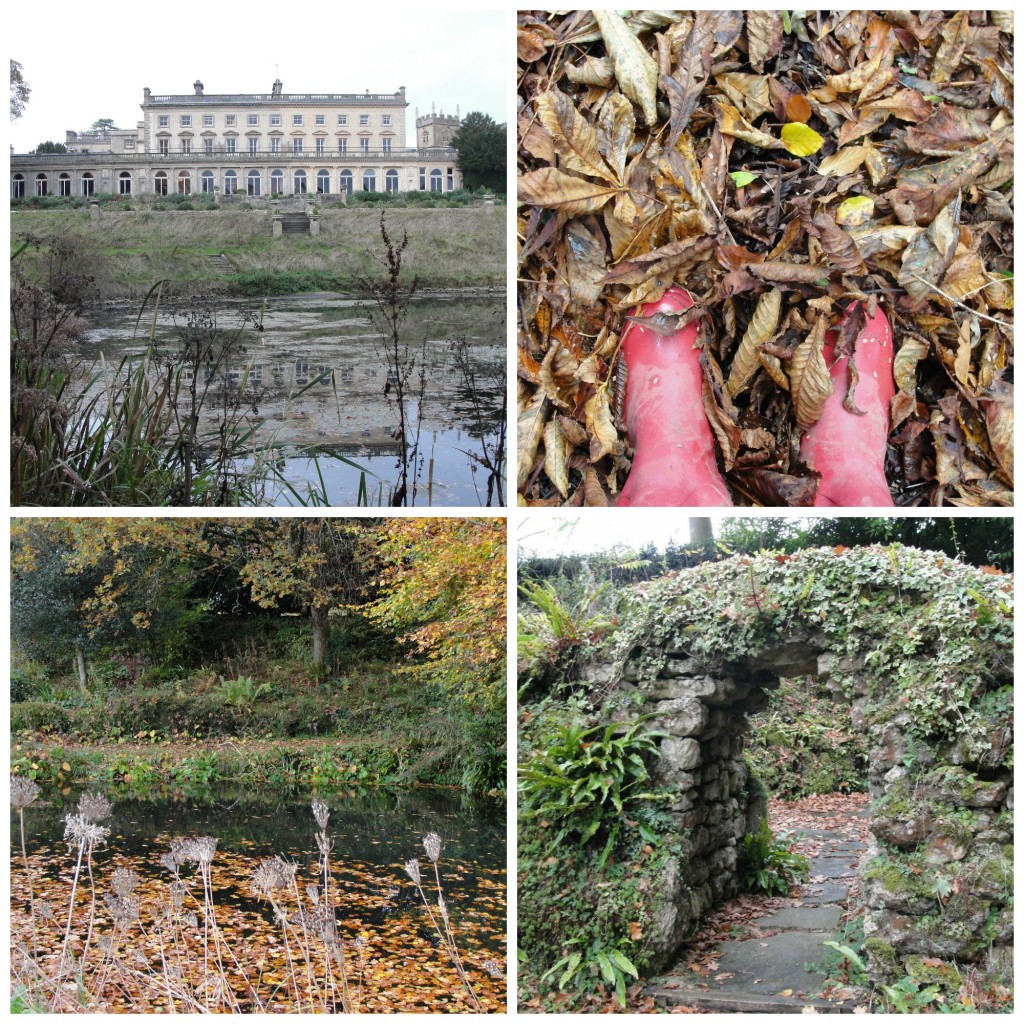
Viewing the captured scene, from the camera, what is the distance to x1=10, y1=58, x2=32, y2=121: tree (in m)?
2.20

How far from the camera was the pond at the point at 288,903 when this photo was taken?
2.12m

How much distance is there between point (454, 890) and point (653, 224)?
1829 mm

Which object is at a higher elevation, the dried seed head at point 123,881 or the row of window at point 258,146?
the row of window at point 258,146

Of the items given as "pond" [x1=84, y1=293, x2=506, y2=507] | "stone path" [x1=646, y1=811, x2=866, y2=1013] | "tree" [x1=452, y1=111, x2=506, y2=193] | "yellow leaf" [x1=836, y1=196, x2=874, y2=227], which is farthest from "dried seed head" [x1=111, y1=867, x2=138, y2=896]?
"yellow leaf" [x1=836, y1=196, x2=874, y2=227]

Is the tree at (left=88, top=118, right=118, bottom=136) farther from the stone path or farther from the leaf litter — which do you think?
the stone path

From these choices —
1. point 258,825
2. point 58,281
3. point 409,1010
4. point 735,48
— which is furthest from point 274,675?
point 735,48

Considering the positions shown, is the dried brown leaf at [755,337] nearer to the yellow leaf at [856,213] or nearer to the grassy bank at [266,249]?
the yellow leaf at [856,213]

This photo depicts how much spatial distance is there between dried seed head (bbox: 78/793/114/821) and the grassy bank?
4.70 ft

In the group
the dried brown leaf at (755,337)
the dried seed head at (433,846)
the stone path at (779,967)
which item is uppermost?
the dried brown leaf at (755,337)

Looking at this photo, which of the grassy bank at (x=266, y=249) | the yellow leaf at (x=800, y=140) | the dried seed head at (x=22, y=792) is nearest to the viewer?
the dried seed head at (x=22, y=792)

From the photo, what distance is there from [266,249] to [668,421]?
1.40 metres

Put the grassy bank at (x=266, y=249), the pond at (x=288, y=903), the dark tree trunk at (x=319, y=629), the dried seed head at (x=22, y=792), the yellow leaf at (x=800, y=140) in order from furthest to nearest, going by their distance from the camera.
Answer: the dark tree trunk at (x=319, y=629) → the grassy bank at (x=266, y=249) → the yellow leaf at (x=800, y=140) → the pond at (x=288, y=903) → the dried seed head at (x=22, y=792)

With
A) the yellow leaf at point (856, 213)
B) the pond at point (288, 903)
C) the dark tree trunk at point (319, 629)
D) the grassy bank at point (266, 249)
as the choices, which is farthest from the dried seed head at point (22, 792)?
the yellow leaf at point (856, 213)

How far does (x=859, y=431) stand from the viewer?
214cm
